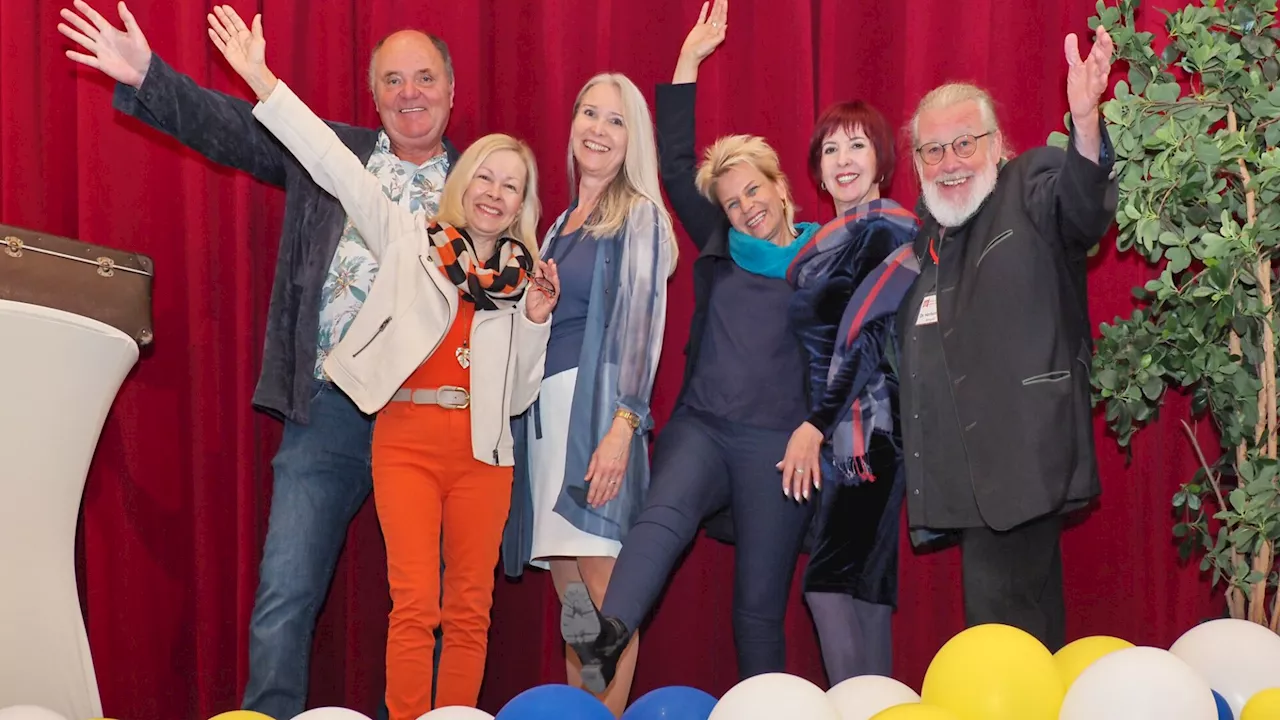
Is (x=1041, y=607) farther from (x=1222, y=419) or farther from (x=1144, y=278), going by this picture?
(x=1144, y=278)

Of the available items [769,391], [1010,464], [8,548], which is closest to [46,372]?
[8,548]

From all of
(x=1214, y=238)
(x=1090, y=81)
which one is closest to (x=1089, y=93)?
(x=1090, y=81)

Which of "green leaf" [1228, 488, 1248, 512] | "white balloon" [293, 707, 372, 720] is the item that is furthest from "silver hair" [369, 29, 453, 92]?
"green leaf" [1228, 488, 1248, 512]

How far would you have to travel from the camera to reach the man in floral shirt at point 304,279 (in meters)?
2.71

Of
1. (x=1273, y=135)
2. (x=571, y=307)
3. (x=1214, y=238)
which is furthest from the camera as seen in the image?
(x=571, y=307)

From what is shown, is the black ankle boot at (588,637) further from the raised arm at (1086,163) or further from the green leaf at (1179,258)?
the green leaf at (1179,258)

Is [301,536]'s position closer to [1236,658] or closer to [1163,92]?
[1236,658]

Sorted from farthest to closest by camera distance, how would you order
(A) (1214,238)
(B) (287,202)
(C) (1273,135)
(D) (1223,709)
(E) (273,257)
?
(E) (273,257), (B) (287,202), (C) (1273,135), (A) (1214,238), (D) (1223,709)

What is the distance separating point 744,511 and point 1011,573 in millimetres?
625

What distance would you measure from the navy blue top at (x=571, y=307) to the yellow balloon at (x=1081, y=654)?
1271 millimetres

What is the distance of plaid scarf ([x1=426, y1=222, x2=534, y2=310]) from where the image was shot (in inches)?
102

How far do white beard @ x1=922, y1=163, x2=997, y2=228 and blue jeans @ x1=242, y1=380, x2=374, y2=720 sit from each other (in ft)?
4.82

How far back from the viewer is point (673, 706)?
1988 mm

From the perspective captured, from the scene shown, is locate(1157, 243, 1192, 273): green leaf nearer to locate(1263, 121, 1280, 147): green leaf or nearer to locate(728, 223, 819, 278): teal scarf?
locate(1263, 121, 1280, 147): green leaf
